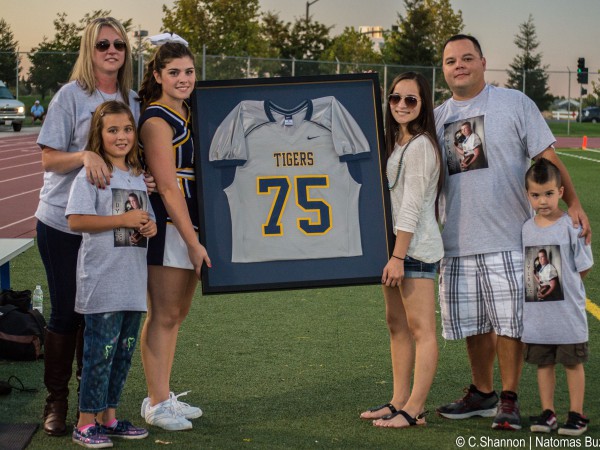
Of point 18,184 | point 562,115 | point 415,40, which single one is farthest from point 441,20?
point 18,184

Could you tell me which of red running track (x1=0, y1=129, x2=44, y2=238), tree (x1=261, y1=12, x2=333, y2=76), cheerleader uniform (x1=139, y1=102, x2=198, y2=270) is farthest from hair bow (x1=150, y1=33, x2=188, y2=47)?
tree (x1=261, y1=12, x2=333, y2=76)

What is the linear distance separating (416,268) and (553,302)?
2.30ft

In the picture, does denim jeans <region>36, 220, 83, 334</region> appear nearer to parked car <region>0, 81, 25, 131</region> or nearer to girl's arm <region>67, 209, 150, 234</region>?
girl's arm <region>67, 209, 150, 234</region>

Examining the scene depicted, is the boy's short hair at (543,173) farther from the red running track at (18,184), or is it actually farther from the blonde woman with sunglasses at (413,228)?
the red running track at (18,184)

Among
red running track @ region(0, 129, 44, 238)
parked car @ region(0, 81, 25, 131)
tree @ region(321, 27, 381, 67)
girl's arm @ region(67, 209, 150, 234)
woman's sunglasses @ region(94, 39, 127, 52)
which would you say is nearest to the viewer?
girl's arm @ region(67, 209, 150, 234)

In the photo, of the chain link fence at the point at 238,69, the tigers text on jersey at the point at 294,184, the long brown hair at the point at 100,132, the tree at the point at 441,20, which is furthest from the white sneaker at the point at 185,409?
the tree at the point at 441,20

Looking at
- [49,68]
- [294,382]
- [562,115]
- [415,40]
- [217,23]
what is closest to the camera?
[294,382]

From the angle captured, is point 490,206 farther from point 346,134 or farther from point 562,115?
point 562,115

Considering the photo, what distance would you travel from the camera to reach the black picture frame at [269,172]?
552cm

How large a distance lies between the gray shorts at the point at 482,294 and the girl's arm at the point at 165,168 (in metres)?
1.40

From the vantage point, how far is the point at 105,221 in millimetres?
5008

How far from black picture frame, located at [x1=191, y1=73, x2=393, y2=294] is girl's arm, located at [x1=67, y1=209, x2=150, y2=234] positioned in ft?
1.68

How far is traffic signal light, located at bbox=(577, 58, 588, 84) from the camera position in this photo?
53.5 metres

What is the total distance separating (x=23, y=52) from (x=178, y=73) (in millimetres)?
45630
